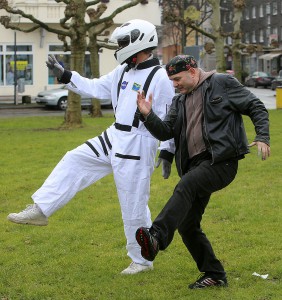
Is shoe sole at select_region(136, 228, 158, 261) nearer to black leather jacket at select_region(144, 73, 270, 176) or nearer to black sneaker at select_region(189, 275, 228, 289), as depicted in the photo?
black leather jacket at select_region(144, 73, 270, 176)

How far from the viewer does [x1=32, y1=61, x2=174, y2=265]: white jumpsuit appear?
597cm

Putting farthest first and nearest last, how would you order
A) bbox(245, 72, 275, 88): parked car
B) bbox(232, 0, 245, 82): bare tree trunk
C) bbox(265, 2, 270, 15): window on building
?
bbox(265, 2, 270, 15): window on building, bbox(245, 72, 275, 88): parked car, bbox(232, 0, 245, 82): bare tree trunk

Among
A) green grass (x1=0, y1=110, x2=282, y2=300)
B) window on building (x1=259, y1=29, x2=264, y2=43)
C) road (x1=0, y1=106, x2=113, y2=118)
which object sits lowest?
green grass (x1=0, y1=110, x2=282, y2=300)

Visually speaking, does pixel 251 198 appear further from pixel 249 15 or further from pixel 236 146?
pixel 249 15

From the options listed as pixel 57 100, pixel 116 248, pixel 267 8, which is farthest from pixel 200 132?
pixel 267 8

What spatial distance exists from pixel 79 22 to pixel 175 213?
52.0ft

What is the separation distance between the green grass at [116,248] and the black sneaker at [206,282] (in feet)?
0.26

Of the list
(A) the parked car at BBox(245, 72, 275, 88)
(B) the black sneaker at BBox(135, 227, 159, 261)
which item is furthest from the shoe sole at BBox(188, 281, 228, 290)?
(A) the parked car at BBox(245, 72, 275, 88)

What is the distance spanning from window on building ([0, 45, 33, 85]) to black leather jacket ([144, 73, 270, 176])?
40.7 m

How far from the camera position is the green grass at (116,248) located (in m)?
5.70

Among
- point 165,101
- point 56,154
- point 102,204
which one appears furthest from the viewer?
point 56,154

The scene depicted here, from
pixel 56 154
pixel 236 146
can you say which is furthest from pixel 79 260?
pixel 56 154

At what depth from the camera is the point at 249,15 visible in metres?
92.9

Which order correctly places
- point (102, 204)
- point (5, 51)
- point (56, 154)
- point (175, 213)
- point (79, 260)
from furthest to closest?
point (5, 51), point (56, 154), point (102, 204), point (79, 260), point (175, 213)
